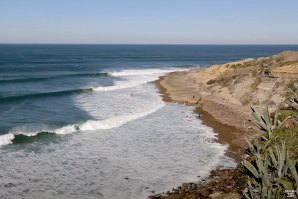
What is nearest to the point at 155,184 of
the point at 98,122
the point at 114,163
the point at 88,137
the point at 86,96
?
the point at 114,163

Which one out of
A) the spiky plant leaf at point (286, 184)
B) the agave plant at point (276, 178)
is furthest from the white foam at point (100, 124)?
the spiky plant leaf at point (286, 184)

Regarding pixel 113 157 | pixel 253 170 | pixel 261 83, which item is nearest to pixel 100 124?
pixel 113 157

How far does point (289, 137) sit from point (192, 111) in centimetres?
1998

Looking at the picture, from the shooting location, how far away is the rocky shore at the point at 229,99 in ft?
53.2

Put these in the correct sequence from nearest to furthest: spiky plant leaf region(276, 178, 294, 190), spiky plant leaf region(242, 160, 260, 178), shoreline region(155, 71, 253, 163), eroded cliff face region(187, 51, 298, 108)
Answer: spiky plant leaf region(276, 178, 294, 190) < spiky plant leaf region(242, 160, 260, 178) < shoreline region(155, 71, 253, 163) < eroded cliff face region(187, 51, 298, 108)

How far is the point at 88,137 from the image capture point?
2564 cm

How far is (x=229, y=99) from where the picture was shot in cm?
3853

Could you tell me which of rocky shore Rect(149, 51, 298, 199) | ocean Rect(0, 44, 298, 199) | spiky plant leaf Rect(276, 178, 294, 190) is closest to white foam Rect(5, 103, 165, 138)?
ocean Rect(0, 44, 298, 199)

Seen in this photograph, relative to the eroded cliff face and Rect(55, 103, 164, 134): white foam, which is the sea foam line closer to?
Rect(55, 103, 164, 134): white foam

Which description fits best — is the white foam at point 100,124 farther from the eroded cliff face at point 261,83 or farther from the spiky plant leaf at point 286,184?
the spiky plant leaf at point 286,184

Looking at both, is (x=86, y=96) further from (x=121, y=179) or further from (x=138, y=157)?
(x=121, y=179)

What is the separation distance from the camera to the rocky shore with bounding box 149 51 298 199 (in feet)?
53.2

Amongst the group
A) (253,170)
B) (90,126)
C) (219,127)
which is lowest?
(90,126)

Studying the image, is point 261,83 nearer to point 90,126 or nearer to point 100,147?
point 90,126
